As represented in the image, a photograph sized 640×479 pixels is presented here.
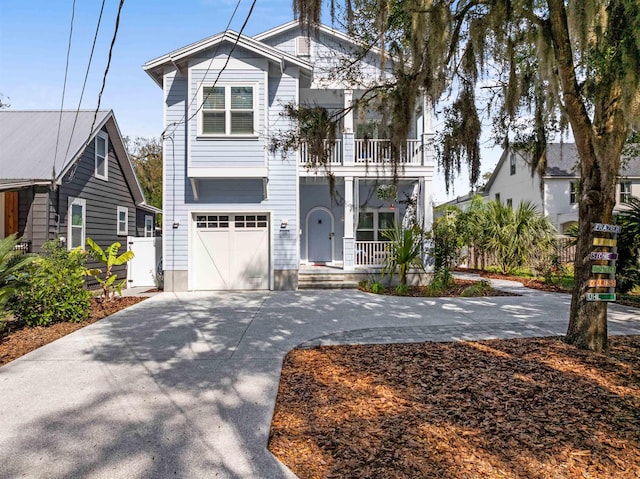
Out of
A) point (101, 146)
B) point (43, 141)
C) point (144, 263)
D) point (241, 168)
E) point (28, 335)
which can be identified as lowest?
point (28, 335)

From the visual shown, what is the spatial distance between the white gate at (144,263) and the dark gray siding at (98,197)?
4.29ft

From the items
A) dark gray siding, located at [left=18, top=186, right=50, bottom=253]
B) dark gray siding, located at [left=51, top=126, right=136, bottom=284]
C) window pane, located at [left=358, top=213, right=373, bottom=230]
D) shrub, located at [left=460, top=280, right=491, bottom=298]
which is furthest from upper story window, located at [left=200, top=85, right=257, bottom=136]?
shrub, located at [left=460, top=280, right=491, bottom=298]

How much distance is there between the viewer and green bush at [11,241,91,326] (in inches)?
244

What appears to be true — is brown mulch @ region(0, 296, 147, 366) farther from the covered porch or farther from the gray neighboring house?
the covered porch

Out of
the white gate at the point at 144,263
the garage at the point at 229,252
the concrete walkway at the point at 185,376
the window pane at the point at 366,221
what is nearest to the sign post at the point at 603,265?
the concrete walkway at the point at 185,376

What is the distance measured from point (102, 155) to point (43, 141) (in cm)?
191

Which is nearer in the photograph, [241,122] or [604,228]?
[604,228]

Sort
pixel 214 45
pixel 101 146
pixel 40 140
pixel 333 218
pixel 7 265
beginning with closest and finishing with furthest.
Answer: pixel 7 265
pixel 214 45
pixel 40 140
pixel 101 146
pixel 333 218

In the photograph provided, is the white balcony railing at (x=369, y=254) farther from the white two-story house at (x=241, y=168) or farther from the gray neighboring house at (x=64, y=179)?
the gray neighboring house at (x=64, y=179)

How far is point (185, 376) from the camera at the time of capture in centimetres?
402

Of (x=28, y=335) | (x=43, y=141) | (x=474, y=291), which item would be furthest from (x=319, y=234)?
(x=28, y=335)

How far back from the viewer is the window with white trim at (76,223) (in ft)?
35.6

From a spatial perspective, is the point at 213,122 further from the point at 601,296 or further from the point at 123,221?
the point at 601,296

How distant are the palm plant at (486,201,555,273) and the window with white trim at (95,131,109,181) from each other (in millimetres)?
13421
